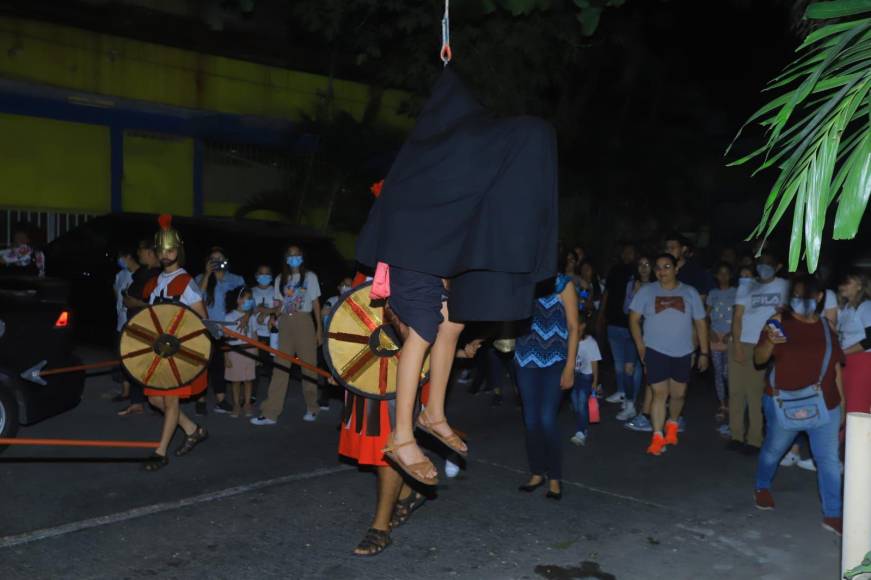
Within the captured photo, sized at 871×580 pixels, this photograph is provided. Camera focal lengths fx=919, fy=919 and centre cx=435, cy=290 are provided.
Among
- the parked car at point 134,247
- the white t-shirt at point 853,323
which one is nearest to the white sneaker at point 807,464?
the white t-shirt at point 853,323

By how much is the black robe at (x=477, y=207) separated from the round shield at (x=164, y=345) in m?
3.71

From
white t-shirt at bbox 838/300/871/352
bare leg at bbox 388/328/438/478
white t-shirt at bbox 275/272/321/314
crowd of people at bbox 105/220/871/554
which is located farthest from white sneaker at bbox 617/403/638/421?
bare leg at bbox 388/328/438/478

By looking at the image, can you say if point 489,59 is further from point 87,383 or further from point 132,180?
point 87,383

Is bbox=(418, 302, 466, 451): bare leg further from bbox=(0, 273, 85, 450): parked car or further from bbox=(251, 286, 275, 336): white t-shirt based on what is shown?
bbox=(251, 286, 275, 336): white t-shirt

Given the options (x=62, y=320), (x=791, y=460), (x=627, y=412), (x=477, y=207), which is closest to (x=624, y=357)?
(x=627, y=412)

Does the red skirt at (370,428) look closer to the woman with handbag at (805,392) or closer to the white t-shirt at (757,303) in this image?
the woman with handbag at (805,392)

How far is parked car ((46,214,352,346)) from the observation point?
12266 millimetres

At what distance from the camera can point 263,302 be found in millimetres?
10062

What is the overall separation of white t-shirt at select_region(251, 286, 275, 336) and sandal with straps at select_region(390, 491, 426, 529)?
4.16m

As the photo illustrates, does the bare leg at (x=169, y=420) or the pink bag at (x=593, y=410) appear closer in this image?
the bare leg at (x=169, y=420)

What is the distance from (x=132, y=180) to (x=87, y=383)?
6667 millimetres

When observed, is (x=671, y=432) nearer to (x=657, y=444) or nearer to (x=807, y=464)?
(x=657, y=444)

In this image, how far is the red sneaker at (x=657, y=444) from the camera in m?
8.44

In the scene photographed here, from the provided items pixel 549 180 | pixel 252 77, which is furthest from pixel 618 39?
pixel 549 180
